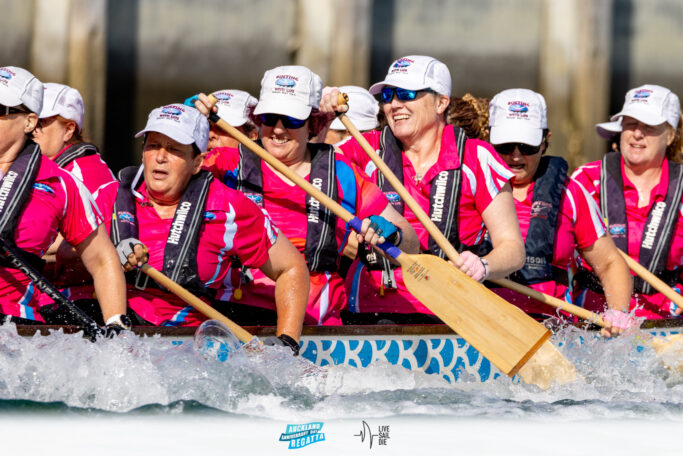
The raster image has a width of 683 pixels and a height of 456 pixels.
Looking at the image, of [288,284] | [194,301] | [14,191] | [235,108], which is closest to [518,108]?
[235,108]

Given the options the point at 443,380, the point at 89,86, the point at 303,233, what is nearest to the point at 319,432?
the point at 443,380

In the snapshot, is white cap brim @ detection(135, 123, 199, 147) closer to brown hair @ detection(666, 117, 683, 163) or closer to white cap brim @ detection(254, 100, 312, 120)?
white cap brim @ detection(254, 100, 312, 120)

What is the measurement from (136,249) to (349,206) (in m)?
1.04

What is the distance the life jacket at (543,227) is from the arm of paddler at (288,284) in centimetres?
117

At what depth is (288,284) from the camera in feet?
16.1

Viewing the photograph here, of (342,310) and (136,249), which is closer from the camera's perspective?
(136,249)

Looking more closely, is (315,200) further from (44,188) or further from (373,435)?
(373,435)

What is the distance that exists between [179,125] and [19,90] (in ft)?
Result: 2.03

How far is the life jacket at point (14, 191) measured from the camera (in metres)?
4.54

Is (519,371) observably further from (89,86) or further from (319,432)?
(89,86)

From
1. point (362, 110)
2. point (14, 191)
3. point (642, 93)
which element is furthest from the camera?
point (362, 110)

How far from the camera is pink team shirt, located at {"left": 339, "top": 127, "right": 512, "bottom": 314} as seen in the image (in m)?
5.34

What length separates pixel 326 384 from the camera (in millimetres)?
4598

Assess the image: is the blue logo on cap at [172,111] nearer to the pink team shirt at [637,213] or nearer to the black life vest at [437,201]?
the black life vest at [437,201]
